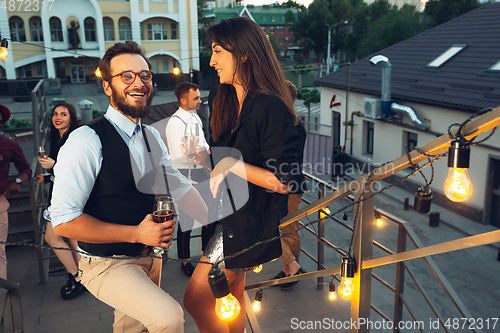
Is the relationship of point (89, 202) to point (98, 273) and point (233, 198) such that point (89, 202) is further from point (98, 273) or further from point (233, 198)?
point (233, 198)

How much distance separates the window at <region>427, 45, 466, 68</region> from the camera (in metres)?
14.4

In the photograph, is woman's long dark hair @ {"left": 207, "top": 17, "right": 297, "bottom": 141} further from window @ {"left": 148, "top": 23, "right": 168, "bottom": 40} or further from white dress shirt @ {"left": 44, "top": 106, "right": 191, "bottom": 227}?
window @ {"left": 148, "top": 23, "right": 168, "bottom": 40}

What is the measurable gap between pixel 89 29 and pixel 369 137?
83.3ft

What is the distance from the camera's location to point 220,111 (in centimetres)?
231

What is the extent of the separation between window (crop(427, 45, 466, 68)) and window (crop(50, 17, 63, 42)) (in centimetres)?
2802

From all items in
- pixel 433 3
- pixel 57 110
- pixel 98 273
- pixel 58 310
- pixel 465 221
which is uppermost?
pixel 433 3

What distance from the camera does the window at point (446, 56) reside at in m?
14.4

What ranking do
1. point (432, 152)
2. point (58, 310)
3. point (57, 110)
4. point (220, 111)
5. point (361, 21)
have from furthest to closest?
point (361, 21) < point (57, 110) < point (58, 310) < point (220, 111) < point (432, 152)

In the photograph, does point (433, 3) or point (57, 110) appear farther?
point (433, 3)

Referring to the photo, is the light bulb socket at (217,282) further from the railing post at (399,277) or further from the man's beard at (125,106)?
the railing post at (399,277)

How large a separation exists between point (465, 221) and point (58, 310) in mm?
10833

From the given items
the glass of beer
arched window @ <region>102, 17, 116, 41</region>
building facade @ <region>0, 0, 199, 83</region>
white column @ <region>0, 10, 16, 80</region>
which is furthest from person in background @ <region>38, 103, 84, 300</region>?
arched window @ <region>102, 17, 116, 41</region>

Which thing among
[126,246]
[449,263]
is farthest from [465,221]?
[126,246]

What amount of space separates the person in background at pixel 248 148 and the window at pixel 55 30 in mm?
34358
